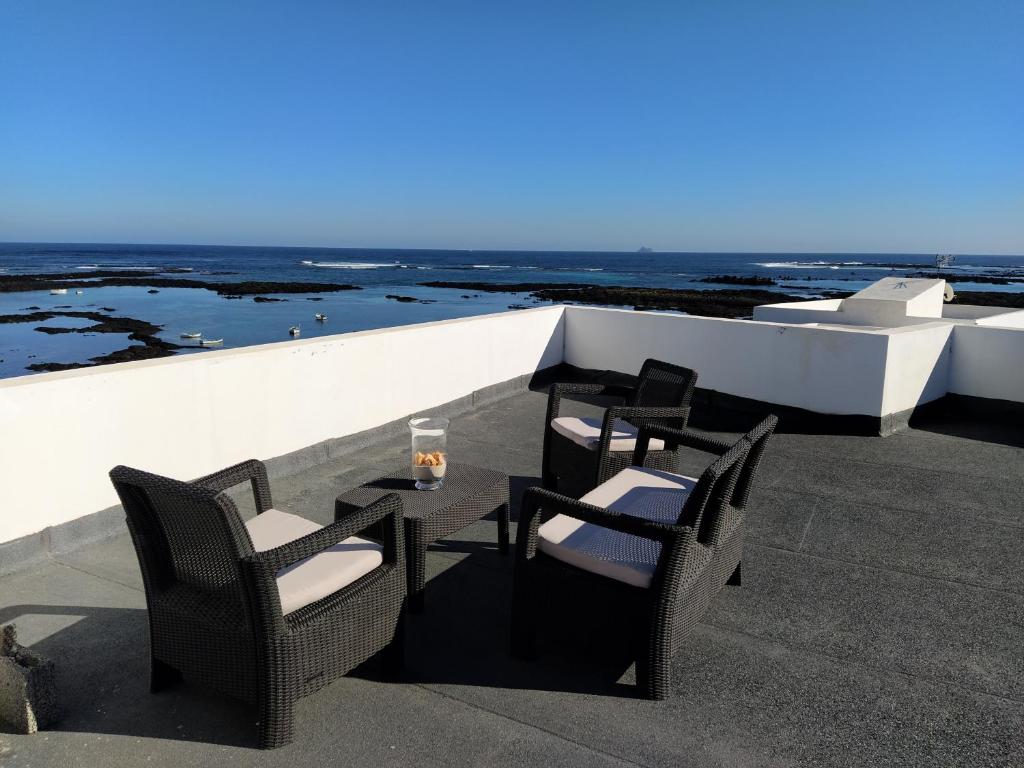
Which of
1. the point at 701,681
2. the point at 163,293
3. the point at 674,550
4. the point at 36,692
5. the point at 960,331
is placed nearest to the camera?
the point at 36,692

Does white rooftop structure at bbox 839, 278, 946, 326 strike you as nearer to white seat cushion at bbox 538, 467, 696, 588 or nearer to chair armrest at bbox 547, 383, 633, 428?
chair armrest at bbox 547, 383, 633, 428

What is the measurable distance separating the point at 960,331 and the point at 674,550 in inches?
193

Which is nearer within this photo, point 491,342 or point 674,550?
point 674,550

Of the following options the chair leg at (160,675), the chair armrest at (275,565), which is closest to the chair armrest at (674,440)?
the chair armrest at (275,565)

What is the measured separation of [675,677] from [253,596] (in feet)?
4.17

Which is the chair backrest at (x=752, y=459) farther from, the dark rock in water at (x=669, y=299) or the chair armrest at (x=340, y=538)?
the dark rock in water at (x=669, y=299)

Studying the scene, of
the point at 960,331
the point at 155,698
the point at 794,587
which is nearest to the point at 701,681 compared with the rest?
the point at 794,587

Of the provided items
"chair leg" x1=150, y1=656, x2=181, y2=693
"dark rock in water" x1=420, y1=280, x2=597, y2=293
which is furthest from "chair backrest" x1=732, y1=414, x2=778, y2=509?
"dark rock in water" x1=420, y1=280, x2=597, y2=293

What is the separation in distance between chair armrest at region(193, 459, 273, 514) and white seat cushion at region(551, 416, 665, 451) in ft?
5.23

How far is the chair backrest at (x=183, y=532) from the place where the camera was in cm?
151

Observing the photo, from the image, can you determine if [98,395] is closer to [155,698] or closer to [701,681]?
[155,698]

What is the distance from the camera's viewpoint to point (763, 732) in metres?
1.75

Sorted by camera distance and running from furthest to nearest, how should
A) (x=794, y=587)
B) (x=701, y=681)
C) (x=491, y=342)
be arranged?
1. (x=491, y=342)
2. (x=794, y=587)
3. (x=701, y=681)

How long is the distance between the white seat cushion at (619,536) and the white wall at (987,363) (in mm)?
4128
